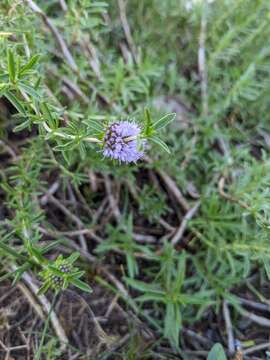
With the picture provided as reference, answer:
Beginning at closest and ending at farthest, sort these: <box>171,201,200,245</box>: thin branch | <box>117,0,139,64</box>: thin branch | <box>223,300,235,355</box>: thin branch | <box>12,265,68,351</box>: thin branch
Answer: <box>12,265,68,351</box>: thin branch, <box>223,300,235,355</box>: thin branch, <box>171,201,200,245</box>: thin branch, <box>117,0,139,64</box>: thin branch

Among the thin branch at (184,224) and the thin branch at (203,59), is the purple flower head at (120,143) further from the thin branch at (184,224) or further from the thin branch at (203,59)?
the thin branch at (203,59)

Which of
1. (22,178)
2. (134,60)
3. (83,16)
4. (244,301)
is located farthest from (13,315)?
(134,60)

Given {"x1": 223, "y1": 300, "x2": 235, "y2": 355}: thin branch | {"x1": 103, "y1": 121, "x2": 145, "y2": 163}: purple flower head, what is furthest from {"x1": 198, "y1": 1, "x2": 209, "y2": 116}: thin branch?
{"x1": 103, "y1": 121, "x2": 145, "y2": 163}: purple flower head

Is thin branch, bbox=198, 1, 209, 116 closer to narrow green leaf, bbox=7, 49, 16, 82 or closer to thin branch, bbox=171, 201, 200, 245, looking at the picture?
thin branch, bbox=171, 201, 200, 245

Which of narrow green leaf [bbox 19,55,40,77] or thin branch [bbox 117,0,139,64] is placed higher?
narrow green leaf [bbox 19,55,40,77]

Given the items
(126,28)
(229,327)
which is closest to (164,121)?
(229,327)

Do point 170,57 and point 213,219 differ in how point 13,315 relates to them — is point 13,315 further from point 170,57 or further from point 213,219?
point 170,57

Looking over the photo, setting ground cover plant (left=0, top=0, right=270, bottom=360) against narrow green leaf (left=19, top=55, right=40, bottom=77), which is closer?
narrow green leaf (left=19, top=55, right=40, bottom=77)
